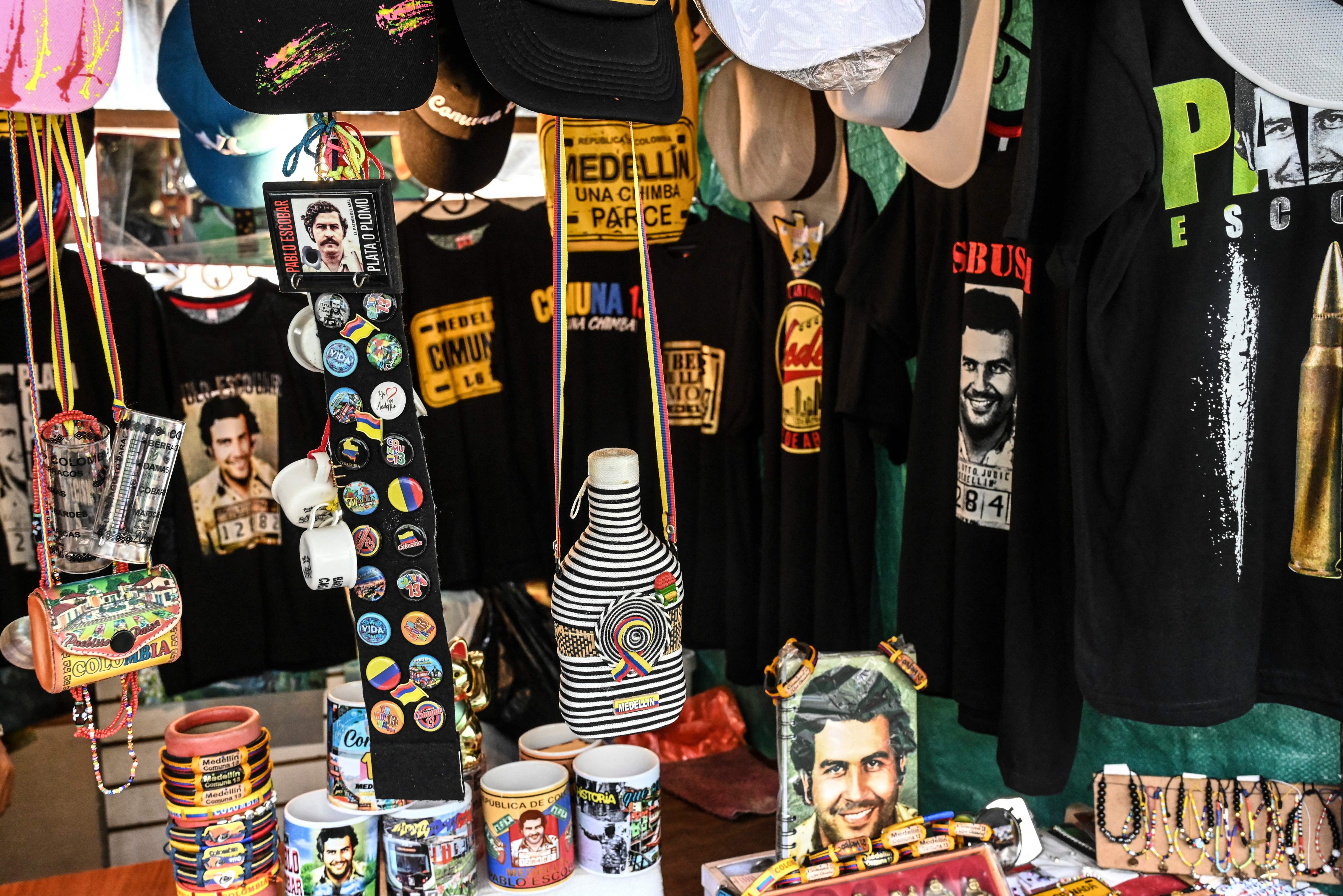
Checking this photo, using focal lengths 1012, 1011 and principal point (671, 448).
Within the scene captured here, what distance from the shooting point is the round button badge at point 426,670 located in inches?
37.8

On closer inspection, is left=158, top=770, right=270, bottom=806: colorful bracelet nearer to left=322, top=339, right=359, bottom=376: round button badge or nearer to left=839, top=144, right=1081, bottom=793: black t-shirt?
left=322, top=339, right=359, bottom=376: round button badge

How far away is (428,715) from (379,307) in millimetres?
388

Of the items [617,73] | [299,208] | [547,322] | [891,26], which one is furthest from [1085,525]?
[547,322]

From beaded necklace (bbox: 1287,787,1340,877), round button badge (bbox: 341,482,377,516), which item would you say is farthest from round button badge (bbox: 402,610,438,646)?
beaded necklace (bbox: 1287,787,1340,877)

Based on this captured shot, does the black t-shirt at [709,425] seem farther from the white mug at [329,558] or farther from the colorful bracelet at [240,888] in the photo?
the white mug at [329,558]

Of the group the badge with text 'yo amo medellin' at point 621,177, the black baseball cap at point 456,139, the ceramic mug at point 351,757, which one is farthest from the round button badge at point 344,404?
the badge with text 'yo amo medellin' at point 621,177

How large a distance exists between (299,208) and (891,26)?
0.64 metres

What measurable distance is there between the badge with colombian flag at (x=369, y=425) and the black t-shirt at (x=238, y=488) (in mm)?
1353

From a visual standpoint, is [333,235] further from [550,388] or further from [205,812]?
[550,388]

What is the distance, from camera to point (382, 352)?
2.97ft

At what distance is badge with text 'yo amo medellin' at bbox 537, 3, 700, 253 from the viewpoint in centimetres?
177

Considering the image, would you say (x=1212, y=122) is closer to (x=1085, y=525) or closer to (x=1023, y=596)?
(x=1085, y=525)

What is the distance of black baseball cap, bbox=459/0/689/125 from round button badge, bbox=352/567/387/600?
0.44 meters

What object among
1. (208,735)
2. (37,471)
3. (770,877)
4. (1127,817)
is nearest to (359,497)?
(37,471)
